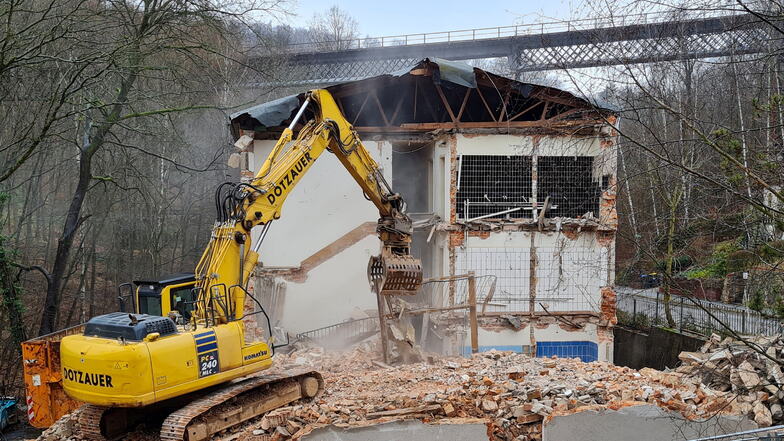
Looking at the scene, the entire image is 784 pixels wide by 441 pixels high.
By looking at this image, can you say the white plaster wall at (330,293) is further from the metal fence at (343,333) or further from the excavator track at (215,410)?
the excavator track at (215,410)

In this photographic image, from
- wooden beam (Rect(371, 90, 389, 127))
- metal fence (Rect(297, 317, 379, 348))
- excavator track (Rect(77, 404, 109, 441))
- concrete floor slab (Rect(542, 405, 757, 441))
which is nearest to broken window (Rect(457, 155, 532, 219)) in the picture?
wooden beam (Rect(371, 90, 389, 127))

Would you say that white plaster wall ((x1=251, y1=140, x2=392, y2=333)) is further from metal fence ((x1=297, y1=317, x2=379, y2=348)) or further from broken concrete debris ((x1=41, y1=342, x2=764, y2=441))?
broken concrete debris ((x1=41, y1=342, x2=764, y2=441))

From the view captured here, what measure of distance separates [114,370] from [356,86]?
9.48m

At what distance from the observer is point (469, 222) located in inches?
586

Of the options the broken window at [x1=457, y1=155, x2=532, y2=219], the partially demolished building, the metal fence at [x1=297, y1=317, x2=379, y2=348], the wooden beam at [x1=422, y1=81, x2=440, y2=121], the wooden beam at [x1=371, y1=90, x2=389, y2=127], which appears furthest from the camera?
the wooden beam at [x1=422, y1=81, x2=440, y2=121]

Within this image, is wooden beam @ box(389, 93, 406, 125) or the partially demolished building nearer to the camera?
the partially demolished building

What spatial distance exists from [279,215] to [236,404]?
2.59 metres

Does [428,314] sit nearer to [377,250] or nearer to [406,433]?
[377,250]

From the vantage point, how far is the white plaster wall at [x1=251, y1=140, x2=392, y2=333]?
630 inches

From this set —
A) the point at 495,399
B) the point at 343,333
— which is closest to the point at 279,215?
the point at 495,399

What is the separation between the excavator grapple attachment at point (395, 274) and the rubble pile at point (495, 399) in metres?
1.34

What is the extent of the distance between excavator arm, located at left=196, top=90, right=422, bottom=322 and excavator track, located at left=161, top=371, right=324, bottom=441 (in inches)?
40.6

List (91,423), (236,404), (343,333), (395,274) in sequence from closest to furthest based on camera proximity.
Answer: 1. (91,423)
2. (236,404)
3. (395,274)
4. (343,333)

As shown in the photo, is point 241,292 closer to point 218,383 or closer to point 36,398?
point 218,383
